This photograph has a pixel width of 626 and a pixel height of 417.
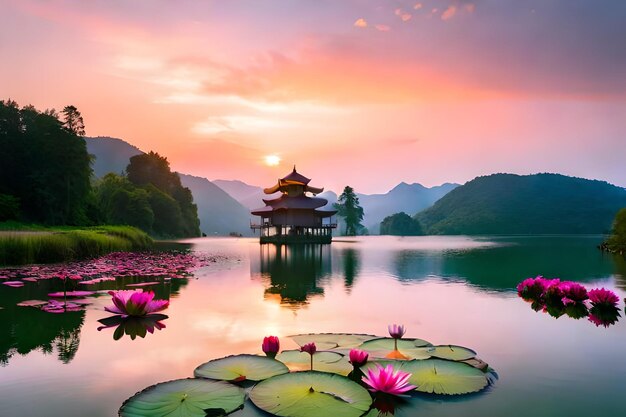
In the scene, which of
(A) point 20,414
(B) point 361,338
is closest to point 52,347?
(A) point 20,414

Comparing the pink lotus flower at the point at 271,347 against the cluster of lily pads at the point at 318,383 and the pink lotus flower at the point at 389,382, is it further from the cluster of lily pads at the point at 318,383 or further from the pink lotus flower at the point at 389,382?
the pink lotus flower at the point at 389,382

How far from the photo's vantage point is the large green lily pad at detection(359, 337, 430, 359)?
5.51 metres

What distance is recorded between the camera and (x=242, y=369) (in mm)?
4852

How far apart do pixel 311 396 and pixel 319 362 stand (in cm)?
120

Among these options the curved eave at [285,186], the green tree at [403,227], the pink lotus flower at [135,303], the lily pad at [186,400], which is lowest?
the lily pad at [186,400]

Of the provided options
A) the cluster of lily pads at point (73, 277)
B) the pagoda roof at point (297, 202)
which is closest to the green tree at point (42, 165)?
the pagoda roof at point (297, 202)

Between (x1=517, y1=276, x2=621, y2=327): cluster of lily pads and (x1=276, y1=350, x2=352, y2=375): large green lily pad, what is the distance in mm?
6056

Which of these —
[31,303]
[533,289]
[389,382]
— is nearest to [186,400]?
[389,382]

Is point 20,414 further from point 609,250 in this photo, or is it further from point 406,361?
point 609,250

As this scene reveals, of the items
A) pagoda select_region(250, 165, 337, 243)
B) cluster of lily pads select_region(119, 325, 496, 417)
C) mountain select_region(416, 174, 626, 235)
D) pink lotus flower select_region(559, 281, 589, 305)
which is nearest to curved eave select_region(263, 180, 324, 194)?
pagoda select_region(250, 165, 337, 243)

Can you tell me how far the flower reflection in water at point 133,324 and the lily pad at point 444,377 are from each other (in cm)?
446

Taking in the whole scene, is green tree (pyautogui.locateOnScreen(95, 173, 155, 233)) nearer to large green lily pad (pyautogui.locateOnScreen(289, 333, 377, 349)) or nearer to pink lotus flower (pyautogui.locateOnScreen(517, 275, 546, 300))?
pink lotus flower (pyautogui.locateOnScreen(517, 275, 546, 300))

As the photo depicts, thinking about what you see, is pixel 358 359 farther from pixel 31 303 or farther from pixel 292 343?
pixel 31 303

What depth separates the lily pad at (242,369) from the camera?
15.3 ft
